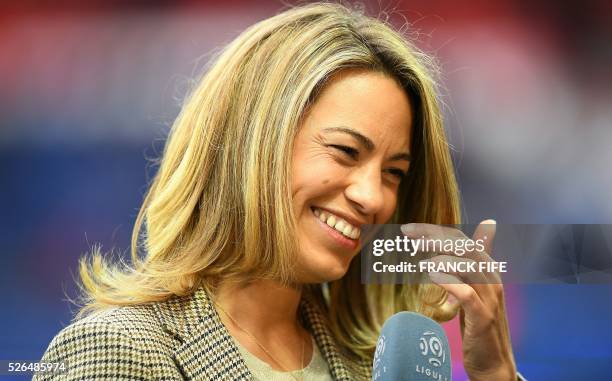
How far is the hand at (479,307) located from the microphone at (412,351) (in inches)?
3.4

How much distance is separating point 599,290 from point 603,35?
0.62 metres

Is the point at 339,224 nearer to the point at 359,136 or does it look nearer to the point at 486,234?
the point at 359,136

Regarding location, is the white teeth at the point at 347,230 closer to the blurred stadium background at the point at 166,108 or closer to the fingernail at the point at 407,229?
the fingernail at the point at 407,229

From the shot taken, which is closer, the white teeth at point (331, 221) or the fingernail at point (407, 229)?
the fingernail at point (407, 229)

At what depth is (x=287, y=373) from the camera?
1.28m

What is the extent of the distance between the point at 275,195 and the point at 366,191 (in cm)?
13

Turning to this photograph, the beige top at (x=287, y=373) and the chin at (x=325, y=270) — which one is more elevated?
the chin at (x=325, y=270)

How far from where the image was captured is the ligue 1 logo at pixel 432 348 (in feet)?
2.97

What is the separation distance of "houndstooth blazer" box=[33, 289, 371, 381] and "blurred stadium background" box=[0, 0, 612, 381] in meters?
0.35

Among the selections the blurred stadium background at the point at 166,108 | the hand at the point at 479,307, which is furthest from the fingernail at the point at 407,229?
the blurred stadium background at the point at 166,108

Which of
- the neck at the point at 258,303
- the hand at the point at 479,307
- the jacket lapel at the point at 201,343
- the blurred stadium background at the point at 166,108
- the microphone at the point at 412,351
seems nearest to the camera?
the microphone at the point at 412,351

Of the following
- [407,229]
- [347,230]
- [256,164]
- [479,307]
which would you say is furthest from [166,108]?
[479,307]

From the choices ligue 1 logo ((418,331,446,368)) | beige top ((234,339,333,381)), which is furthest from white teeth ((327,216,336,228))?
ligue 1 logo ((418,331,446,368))

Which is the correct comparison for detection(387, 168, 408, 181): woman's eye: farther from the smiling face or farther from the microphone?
the microphone
